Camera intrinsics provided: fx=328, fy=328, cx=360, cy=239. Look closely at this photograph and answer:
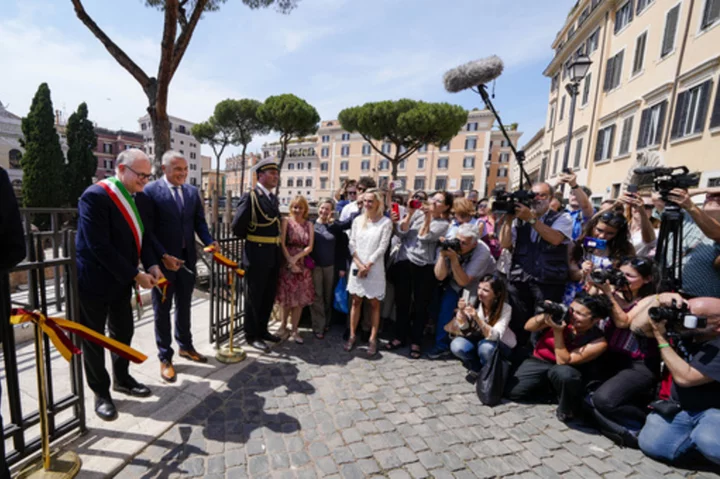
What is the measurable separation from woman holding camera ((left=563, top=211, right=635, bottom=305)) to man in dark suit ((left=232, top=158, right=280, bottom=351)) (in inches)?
129

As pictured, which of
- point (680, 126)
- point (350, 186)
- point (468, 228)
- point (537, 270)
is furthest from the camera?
point (680, 126)

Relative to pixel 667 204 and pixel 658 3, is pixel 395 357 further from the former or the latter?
pixel 658 3

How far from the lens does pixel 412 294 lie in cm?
430

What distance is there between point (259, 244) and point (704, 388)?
4.08m

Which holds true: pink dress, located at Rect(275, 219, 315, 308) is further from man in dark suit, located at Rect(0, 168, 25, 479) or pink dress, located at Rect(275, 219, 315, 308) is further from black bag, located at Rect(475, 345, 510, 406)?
man in dark suit, located at Rect(0, 168, 25, 479)

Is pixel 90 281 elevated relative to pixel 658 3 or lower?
lower

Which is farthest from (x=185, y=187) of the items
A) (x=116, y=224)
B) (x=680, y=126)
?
(x=680, y=126)

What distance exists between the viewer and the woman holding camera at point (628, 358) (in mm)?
2707

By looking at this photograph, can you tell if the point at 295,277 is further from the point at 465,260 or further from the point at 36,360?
the point at 36,360

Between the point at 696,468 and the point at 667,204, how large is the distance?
2.02 m

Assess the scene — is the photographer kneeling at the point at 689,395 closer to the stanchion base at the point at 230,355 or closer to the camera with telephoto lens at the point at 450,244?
the camera with telephoto lens at the point at 450,244

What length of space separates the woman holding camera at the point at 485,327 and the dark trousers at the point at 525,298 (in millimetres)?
188

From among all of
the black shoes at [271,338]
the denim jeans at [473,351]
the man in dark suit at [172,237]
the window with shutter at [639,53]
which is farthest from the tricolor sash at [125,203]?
the window with shutter at [639,53]

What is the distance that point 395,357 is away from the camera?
4.00 meters
